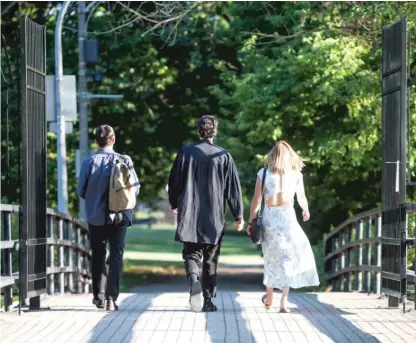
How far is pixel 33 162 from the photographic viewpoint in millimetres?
12578

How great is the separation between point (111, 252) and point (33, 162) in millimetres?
1194

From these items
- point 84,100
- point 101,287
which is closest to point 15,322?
point 101,287

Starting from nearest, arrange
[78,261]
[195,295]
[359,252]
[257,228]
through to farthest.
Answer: [195,295], [257,228], [359,252], [78,261]

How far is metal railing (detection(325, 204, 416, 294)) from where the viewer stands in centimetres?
1633

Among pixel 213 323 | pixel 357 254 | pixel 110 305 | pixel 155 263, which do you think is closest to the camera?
pixel 213 323

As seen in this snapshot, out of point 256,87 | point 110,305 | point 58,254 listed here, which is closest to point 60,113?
point 58,254

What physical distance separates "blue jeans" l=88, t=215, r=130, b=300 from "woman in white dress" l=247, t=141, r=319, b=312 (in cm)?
127

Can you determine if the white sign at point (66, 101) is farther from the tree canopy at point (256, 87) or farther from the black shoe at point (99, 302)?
the black shoe at point (99, 302)

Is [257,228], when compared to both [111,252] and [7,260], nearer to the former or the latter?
Answer: [111,252]

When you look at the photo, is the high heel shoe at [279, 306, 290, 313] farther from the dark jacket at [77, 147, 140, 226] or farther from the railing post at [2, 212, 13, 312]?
the railing post at [2, 212, 13, 312]

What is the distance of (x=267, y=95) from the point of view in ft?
82.2

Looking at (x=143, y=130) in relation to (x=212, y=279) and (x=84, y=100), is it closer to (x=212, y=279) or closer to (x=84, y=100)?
(x=84, y=100)

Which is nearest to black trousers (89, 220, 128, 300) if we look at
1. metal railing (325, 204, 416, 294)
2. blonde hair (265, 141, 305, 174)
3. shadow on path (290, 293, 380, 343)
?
blonde hair (265, 141, 305, 174)

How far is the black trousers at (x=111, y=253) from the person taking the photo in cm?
1269
